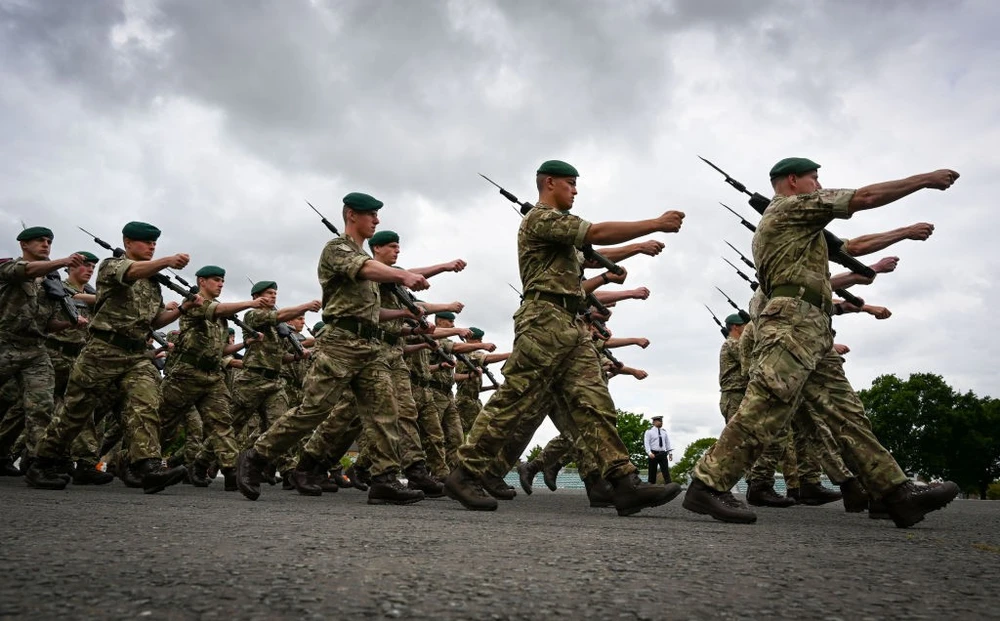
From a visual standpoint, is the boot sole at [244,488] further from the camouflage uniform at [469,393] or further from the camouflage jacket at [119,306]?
the camouflage uniform at [469,393]

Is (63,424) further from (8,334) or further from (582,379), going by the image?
(582,379)

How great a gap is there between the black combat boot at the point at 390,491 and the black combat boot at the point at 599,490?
152 cm

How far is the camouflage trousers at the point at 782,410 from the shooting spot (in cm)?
511

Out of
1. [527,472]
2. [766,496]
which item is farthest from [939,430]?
[766,496]

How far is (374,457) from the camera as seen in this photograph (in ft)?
23.1


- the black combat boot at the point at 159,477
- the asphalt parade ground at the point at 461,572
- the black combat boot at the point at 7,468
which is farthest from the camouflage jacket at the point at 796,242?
the black combat boot at the point at 7,468

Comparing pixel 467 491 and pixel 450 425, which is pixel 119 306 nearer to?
pixel 467 491

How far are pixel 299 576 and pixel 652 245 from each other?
388cm

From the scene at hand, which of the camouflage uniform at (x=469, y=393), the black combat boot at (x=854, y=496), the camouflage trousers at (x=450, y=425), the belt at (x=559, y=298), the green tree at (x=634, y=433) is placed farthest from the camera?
the green tree at (x=634, y=433)

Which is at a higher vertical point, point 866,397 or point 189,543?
point 866,397

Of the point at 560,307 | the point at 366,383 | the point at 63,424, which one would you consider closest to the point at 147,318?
the point at 63,424

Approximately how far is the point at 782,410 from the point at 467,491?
2.48 m

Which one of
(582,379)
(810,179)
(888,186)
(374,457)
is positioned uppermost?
(810,179)

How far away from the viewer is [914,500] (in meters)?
5.12
